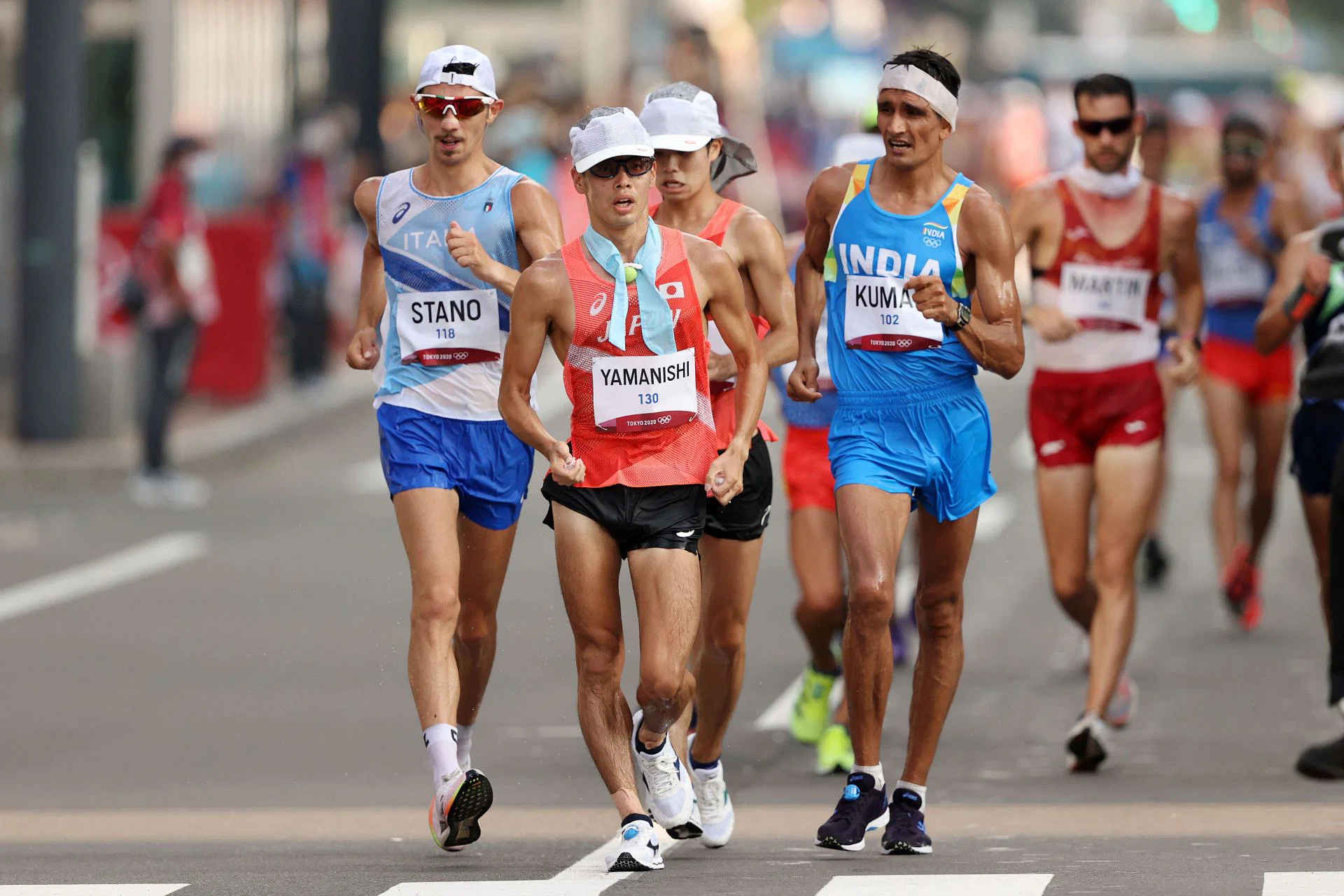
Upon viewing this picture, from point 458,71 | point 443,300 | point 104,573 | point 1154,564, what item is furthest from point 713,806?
point 104,573

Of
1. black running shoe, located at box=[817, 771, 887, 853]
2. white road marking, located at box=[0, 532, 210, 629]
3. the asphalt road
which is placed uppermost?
white road marking, located at box=[0, 532, 210, 629]

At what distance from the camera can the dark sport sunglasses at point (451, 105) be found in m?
8.52

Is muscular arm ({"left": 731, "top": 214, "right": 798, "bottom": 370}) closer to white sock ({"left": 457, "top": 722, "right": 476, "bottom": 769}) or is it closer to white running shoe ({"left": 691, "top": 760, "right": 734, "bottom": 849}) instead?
white running shoe ({"left": 691, "top": 760, "right": 734, "bottom": 849})

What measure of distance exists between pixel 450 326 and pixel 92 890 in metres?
2.06

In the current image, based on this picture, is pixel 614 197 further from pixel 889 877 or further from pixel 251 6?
pixel 251 6

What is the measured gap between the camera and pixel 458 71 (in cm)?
852

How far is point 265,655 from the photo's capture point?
12.8m

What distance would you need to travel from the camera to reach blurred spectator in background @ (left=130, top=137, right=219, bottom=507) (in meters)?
18.0

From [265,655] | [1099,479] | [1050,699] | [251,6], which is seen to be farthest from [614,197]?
[251,6]

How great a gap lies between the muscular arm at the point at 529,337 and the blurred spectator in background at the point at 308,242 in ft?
52.0

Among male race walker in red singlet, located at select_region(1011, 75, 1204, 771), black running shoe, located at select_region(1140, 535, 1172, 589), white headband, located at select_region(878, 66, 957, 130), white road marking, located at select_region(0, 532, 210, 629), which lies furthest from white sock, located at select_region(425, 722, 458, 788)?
black running shoe, located at select_region(1140, 535, 1172, 589)

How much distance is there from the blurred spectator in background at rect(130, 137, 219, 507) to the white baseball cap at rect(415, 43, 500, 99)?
9.64m

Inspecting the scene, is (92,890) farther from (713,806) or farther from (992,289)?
(992,289)

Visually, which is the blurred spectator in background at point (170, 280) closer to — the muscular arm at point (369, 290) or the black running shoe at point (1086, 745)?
the muscular arm at point (369, 290)
